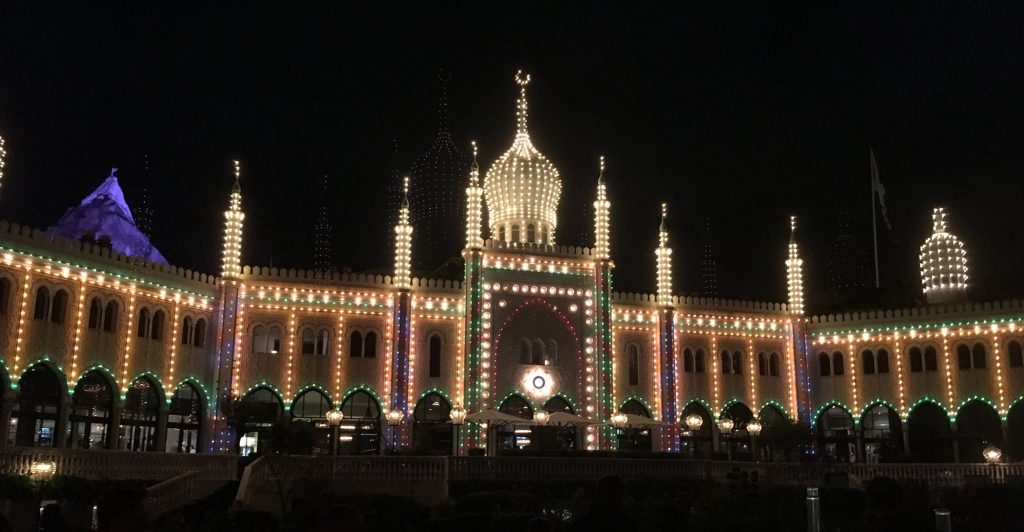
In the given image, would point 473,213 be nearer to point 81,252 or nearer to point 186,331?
point 186,331

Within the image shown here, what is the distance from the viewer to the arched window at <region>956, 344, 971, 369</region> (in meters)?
42.3

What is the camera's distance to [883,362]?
44312 millimetres

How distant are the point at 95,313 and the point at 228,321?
4.97 meters

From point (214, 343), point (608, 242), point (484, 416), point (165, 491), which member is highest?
point (608, 242)

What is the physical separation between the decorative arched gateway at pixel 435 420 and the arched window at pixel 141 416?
31.1ft

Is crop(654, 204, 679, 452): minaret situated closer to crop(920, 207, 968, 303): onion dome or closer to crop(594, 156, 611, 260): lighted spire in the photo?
crop(594, 156, 611, 260): lighted spire

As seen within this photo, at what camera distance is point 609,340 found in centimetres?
4072

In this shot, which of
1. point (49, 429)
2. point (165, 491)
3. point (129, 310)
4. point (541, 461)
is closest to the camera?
point (165, 491)

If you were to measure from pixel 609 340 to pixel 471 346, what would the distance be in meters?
5.79

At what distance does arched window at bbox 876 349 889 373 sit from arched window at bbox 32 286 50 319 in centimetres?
3311

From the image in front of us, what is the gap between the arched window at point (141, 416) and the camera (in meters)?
35.6

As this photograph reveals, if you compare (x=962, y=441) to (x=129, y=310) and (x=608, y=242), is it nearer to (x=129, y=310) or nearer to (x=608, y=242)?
(x=608, y=242)

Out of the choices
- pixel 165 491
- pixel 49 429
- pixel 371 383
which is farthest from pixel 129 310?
pixel 165 491

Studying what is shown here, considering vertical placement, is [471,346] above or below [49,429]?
above
